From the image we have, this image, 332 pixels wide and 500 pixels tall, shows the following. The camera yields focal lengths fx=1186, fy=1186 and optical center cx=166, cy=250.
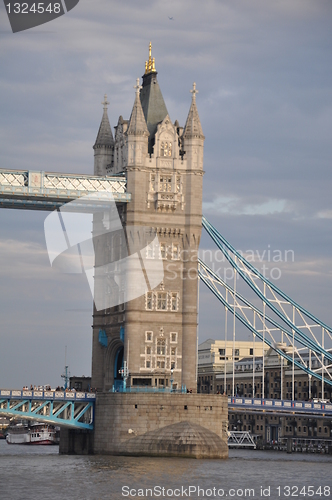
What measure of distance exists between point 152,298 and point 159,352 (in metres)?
4.53

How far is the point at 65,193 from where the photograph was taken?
97.4m

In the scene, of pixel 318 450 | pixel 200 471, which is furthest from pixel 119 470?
pixel 318 450

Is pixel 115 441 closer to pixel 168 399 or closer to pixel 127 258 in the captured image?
pixel 168 399

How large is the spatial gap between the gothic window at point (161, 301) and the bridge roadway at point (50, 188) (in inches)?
329

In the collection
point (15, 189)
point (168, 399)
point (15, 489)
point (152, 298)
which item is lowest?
point (15, 489)

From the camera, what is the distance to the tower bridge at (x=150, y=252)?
3836 inches

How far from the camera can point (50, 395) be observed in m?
95.6

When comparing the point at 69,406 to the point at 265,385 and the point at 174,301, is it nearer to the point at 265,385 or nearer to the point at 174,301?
the point at 174,301

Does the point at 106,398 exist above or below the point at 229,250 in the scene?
below

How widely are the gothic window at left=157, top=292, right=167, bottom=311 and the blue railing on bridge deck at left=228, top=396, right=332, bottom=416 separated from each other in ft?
30.8

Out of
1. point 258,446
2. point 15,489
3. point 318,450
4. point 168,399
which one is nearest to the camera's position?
point 15,489

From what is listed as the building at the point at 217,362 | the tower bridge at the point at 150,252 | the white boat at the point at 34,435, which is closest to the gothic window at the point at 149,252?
the tower bridge at the point at 150,252

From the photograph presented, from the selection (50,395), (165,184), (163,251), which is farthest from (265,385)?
(50,395)

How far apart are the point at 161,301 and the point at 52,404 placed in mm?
12490
